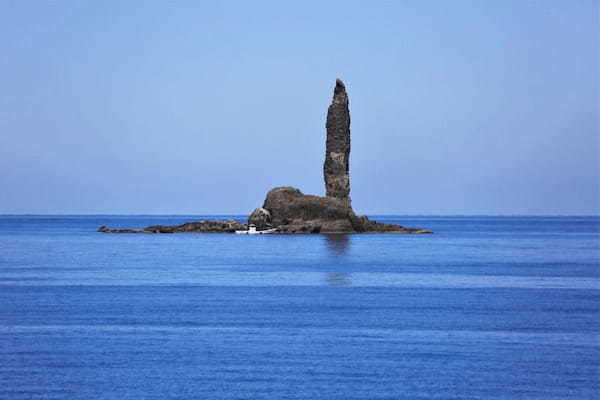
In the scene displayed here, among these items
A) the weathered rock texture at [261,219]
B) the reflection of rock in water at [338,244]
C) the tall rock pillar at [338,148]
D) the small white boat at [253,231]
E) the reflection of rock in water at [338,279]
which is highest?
the tall rock pillar at [338,148]

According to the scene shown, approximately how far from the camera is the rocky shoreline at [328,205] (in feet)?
497

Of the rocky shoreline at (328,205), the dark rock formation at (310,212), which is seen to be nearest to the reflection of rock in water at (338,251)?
the dark rock formation at (310,212)

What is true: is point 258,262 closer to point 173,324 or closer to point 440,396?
point 173,324

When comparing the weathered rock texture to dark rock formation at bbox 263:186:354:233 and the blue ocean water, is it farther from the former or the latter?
the blue ocean water

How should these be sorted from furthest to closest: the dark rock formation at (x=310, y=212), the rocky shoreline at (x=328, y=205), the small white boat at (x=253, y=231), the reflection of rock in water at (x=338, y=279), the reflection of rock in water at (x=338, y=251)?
1. the small white boat at (x=253, y=231)
2. the rocky shoreline at (x=328, y=205)
3. the dark rock formation at (x=310, y=212)
4. the reflection of rock in water at (x=338, y=251)
5. the reflection of rock in water at (x=338, y=279)

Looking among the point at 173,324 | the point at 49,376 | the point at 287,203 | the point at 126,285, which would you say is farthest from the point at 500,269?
the point at 287,203

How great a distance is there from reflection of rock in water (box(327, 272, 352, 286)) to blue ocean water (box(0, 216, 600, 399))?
6.3 inches

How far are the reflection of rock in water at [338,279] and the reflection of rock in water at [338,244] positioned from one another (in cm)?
2934

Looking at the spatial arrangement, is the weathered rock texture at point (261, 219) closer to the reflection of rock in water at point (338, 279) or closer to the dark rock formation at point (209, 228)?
the dark rock formation at point (209, 228)

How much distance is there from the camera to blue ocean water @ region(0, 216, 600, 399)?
105 ft

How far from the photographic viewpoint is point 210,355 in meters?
36.9

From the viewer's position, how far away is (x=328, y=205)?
152 meters

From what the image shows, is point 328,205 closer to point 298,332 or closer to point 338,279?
point 338,279

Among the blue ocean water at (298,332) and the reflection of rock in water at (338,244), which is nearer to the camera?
the blue ocean water at (298,332)
